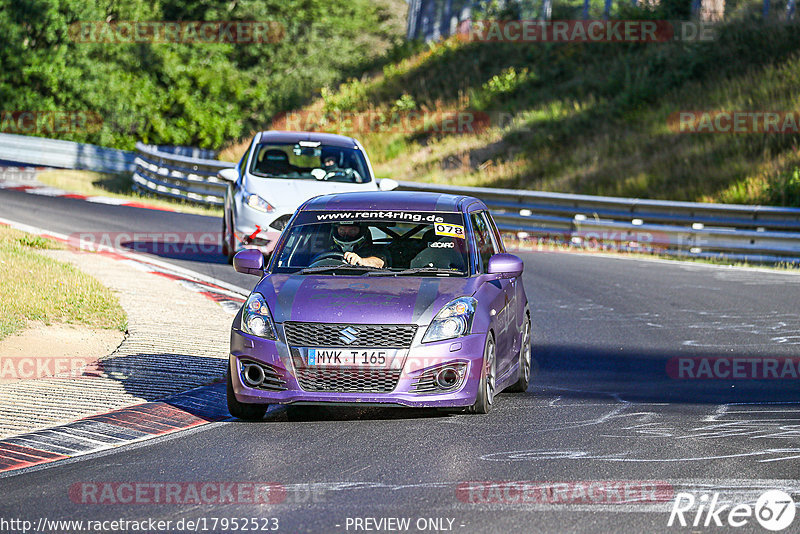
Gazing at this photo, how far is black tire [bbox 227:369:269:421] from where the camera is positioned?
832 cm

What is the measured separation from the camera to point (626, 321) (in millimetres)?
13938

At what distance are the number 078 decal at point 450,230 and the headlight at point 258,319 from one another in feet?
5.24

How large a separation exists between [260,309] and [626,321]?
6661mm

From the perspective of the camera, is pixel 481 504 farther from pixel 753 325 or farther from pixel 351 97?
pixel 351 97

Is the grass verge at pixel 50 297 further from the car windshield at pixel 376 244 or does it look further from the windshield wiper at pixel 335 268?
the windshield wiper at pixel 335 268

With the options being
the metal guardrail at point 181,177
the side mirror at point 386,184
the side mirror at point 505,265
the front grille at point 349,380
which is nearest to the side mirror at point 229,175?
the side mirror at point 386,184

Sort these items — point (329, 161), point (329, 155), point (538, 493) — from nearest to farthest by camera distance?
point (538, 493) < point (329, 161) < point (329, 155)

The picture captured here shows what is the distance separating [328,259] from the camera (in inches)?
360

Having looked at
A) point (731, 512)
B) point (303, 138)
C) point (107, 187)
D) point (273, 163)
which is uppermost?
point (303, 138)

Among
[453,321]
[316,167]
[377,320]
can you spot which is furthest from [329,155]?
[377,320]

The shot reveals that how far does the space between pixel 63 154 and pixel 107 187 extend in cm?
851

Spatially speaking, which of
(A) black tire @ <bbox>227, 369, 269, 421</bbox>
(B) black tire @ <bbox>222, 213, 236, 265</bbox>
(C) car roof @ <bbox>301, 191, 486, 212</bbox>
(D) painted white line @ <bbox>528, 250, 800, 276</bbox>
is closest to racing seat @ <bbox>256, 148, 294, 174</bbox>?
(B) black tire @ <bbox>222, 213, 236, 265</bbox>

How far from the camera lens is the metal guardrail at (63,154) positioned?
137 feet

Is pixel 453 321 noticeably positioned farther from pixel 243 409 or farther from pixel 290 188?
pixel 290 188
